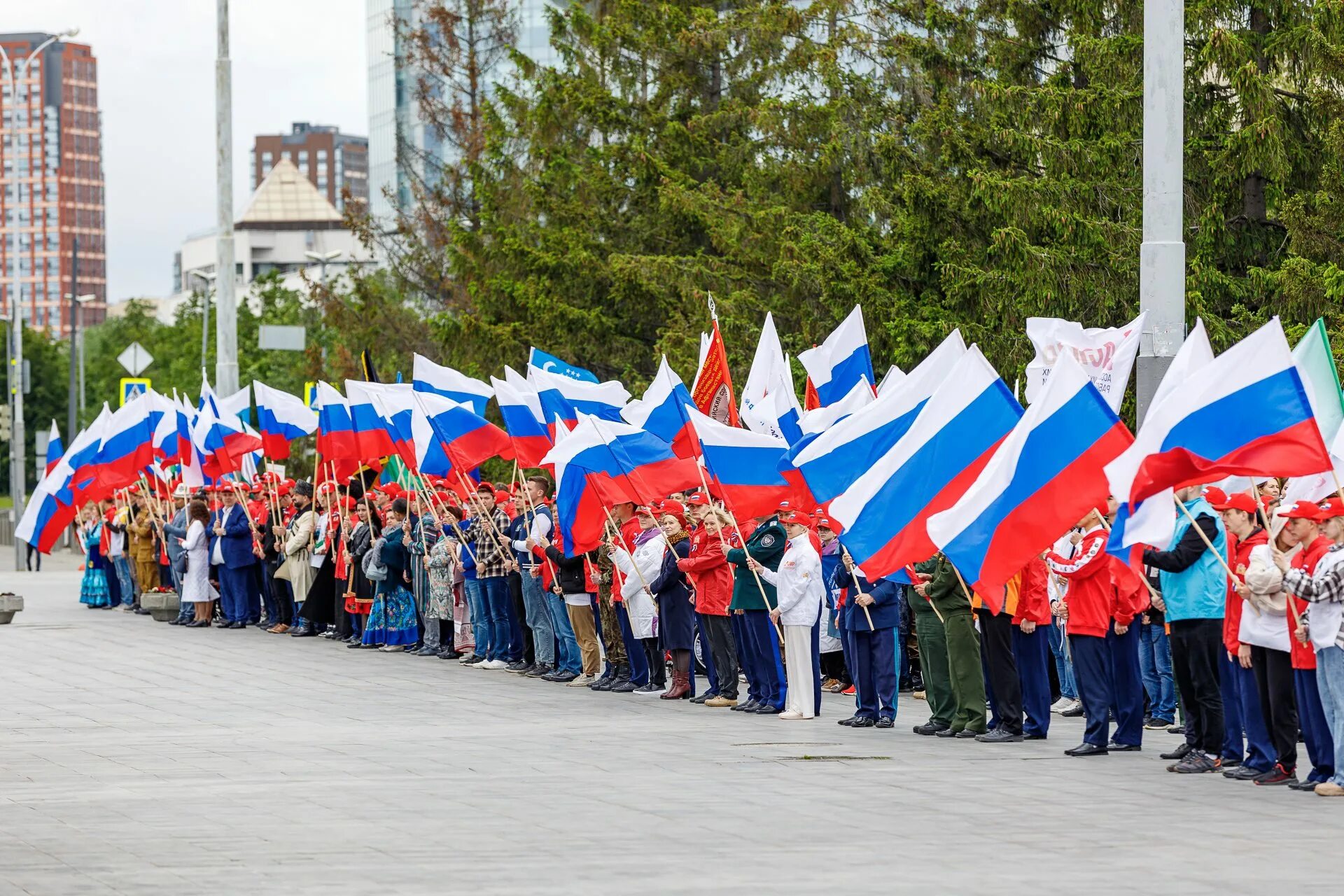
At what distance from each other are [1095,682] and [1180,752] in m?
0.78

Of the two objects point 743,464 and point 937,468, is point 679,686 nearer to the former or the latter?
point 743,464

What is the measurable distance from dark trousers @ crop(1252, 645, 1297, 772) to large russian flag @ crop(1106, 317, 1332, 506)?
4.46 ft

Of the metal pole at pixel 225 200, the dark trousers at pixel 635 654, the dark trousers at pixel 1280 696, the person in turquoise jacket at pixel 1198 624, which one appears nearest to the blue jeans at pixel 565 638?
the dark trousers at pixel 635 654

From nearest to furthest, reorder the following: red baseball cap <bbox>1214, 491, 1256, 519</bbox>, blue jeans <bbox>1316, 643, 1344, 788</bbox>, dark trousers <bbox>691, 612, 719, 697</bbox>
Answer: blue jeans <bbox>1316, 643, 1344, 788</bbox>
red baseball cap <bbox>1214, 491, 1256, 519</bbox>
dark trousers <bbox>691, 612, 719, 697</bbox>

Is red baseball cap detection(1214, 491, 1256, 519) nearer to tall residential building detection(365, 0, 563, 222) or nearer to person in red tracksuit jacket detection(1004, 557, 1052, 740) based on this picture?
person in red tracksuit jacket detection(1004, 557, 1052, 740)

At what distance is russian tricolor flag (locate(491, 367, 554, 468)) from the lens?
64.4ft

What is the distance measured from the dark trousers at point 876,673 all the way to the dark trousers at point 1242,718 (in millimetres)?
3016

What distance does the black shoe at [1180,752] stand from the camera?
1294 centimetres

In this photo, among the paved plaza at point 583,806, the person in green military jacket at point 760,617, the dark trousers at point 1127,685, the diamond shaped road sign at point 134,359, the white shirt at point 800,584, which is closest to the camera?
the paved plaza at point 583,806

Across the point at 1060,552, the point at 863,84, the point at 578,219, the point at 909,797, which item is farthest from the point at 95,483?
the point at 909,797

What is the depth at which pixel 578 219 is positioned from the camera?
1288 inches

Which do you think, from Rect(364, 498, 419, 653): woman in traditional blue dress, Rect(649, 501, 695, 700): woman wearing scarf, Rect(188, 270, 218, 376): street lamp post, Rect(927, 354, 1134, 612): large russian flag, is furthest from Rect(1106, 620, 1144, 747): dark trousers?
Rect(188, 270, 218, 376): street lamp post

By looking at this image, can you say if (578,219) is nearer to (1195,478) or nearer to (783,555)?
(783,555)

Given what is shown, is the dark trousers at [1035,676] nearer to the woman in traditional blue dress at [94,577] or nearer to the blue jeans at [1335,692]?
the blue jeans at [1335,692]
